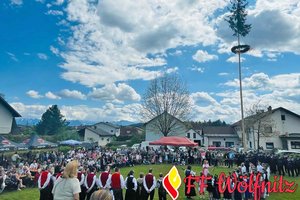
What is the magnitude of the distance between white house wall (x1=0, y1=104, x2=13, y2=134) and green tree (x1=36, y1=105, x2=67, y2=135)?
127ft

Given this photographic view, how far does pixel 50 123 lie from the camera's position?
2717 inches

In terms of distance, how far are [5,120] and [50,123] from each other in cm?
4093

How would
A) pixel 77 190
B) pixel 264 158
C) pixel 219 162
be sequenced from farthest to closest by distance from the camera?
pixel 219 162
pixel 264 158
pixel 77 190

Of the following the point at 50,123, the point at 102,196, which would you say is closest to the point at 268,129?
the point at 102,196

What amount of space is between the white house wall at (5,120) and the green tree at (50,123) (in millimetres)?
38779

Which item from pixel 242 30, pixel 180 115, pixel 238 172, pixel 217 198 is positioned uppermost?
pixel 242 30

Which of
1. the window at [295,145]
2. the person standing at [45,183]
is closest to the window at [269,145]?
the window at [295,145]

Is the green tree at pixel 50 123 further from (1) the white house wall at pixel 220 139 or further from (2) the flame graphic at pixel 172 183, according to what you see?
(2) the flame graphic at pixel 172 183

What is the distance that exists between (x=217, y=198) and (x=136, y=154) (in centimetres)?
1824

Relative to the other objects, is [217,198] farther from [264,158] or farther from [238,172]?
[264,158]

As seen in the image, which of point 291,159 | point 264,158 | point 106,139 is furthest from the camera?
point 106,139

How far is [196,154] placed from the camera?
30828 mm

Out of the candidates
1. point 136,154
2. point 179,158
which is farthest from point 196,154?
point 136,154

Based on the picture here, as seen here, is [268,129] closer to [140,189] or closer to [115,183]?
[140,189]
